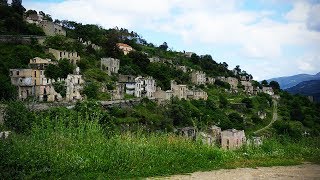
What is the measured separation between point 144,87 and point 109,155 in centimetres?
5018

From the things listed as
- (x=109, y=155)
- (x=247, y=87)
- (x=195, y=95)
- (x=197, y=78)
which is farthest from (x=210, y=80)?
(x=109, y=155)

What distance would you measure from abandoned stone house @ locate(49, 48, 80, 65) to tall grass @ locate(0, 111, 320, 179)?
4604 centimetres

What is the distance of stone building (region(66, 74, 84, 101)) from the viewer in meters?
47.9

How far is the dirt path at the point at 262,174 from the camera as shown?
35.1 feet

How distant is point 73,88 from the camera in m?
48.7

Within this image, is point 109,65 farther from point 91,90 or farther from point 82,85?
point 91,90

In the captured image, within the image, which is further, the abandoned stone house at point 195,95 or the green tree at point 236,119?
the abandoned stone house at point 195,95

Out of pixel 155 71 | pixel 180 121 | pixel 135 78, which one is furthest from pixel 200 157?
pixel 155 71

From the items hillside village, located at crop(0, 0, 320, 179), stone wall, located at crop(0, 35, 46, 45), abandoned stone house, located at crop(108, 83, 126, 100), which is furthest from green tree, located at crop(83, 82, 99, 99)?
stone wall, located at crop(0, 35, 46, 45)

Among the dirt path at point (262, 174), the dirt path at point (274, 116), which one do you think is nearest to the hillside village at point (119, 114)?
the dirt path at point (274, 116)

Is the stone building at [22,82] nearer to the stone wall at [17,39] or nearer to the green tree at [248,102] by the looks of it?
the stone wall at [17,39]

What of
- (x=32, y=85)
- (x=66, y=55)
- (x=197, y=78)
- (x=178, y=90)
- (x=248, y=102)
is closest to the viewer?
(x=32, y=85)

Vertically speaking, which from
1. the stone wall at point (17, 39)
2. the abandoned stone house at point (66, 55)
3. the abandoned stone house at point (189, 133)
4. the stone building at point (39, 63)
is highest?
the stone wall at point (17, 39)

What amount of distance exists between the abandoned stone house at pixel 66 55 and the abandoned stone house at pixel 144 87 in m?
9.61
